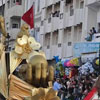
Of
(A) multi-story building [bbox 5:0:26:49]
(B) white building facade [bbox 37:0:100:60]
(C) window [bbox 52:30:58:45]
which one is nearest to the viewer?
(B) white building facade [bbox 37:0:100:60]

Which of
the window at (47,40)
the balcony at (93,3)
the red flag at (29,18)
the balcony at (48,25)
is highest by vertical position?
the balcony at (93,3)

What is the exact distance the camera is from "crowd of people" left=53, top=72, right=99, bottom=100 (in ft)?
51.0

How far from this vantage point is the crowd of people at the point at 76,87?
15538 mm

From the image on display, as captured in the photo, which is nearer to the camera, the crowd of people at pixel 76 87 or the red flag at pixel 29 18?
the crowd of people at pixel 76 87

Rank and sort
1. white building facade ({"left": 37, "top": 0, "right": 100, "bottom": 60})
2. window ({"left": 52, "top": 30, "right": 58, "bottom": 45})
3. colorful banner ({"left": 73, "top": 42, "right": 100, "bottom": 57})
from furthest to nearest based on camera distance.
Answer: window ({"left": 52, "top": 30, "right": 58, "bottom": 45}) → white building facade ({"left": 37, "top": 0, "right": 100, "bottom": 60}) → colorful banner ({"left": 73, "top": 42, "right": 100, "bottom": 57})

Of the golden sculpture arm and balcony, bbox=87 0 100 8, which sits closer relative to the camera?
the golden sculpture arm

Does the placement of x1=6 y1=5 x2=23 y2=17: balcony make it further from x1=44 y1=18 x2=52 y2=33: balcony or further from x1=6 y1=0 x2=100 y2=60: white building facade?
x1=44 y1=18 x2=52 y2=33: balcony

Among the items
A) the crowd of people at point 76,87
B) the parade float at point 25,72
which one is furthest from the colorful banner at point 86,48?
the parade float at point 25,72

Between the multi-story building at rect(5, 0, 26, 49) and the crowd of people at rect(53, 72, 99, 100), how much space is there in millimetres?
20334

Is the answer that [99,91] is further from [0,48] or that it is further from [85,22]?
[85,22]

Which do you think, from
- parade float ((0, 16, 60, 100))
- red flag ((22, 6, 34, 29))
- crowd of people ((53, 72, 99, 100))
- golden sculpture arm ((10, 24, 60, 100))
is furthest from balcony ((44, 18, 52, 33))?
golden sculpture arm ((10, 24, 60, 100))

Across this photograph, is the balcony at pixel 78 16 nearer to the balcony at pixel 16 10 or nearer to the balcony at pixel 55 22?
the balcony at pixel 55 22

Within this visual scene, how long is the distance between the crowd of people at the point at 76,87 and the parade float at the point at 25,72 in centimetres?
1075

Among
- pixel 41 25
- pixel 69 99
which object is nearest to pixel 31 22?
pixel 69 99
